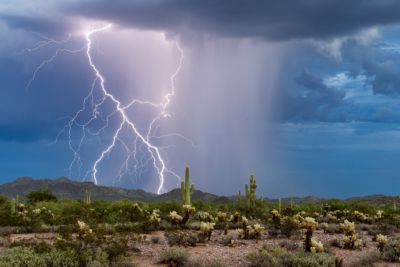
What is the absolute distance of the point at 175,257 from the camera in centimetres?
1384

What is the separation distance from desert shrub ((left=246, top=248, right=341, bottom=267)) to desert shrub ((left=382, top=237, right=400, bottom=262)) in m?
2.36

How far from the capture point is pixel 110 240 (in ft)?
50.7

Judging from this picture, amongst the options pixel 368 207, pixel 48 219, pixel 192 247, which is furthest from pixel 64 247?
pixel 368 207

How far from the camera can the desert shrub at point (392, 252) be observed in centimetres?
1555

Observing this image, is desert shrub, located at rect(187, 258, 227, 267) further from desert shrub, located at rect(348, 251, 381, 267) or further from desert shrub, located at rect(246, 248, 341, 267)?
desert shrub, located at rect(348, 251, 381, 267)

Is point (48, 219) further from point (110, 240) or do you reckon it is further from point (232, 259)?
point (232, 259)

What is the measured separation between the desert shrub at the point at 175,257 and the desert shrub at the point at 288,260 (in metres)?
1.52

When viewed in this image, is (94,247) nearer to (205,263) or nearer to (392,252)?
(205,263)

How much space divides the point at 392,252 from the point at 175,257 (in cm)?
610

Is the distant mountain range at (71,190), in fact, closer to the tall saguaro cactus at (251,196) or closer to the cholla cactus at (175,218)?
the tall saguaro cactus at (251,196)

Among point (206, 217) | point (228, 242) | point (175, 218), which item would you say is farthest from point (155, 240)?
point (206, 217)

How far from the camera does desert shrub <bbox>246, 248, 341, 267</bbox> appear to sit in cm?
1328

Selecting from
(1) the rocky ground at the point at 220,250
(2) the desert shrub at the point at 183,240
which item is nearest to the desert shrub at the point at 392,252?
(1) the rocky ground at the point at 220,250

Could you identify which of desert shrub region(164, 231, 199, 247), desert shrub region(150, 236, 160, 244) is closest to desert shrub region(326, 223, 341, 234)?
desert shrub region(164, 231, 199, 247)
